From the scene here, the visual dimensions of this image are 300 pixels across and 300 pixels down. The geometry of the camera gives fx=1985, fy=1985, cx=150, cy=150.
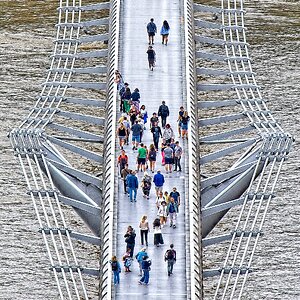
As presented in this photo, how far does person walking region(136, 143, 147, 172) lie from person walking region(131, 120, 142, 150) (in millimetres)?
1149

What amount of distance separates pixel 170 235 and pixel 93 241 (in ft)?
10.2

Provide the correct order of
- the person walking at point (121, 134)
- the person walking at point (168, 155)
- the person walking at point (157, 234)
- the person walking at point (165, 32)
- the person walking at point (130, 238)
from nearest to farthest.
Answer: the person walking at point (130, 238)
the person walking at point (157, 234)
the person walking at point (168, 155)
the person walking at point (121, 134)
the person walking at point (165, 32)

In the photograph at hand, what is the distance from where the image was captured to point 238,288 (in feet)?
231

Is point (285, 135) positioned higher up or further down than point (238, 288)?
higher up

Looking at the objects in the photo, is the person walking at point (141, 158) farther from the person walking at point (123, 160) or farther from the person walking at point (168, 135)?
the person walking at point (168, 135)

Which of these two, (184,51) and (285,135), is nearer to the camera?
(285,135)

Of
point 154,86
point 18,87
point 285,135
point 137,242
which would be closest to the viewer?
point 137,242

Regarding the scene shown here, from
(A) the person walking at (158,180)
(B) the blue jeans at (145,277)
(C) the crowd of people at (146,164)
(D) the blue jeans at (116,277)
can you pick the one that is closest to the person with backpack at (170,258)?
(C) the crowd of people at (146,164)

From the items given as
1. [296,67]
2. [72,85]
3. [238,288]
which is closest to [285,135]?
[238,288]

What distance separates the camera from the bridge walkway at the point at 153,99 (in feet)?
201

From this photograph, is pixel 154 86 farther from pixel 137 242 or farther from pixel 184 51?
pixel 137 242

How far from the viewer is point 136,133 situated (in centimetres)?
6881

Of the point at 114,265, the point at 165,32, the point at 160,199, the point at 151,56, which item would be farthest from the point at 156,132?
the point at 165,32

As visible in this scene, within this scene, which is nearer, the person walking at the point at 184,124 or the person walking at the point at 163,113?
the person walking at the point at 184,124
